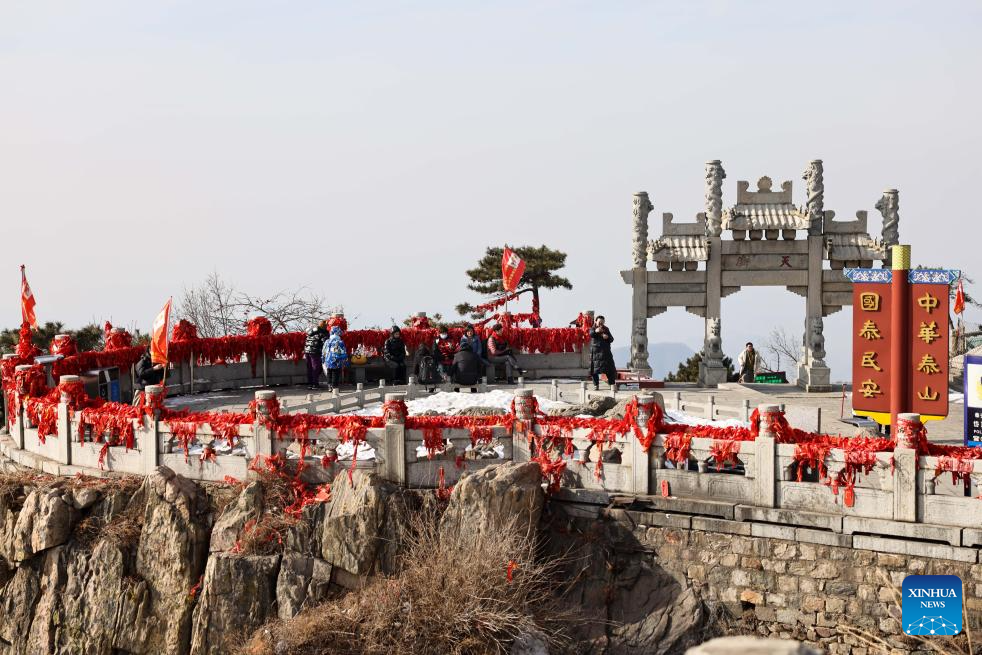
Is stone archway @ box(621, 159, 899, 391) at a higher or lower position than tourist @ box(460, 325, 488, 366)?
higher

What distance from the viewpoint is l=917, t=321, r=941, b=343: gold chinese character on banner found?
44.0ft

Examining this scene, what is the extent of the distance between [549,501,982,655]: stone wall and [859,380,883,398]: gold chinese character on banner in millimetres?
2402

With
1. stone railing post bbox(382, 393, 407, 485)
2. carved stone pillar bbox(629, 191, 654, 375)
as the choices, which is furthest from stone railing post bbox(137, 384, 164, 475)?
carved stone pillar bbox(629, 191, 654, 375)

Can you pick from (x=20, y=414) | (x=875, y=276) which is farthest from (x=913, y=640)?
(x=20, y=414)

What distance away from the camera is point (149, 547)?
13977mm

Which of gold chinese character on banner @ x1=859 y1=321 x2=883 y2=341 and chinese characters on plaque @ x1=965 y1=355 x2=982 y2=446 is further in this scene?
chinese characters on plaque @ x1=965 y1=355 x2=982 y2=446

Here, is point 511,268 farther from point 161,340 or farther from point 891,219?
point 161,340

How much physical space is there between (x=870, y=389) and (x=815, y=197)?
12.5m

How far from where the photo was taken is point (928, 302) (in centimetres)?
1347

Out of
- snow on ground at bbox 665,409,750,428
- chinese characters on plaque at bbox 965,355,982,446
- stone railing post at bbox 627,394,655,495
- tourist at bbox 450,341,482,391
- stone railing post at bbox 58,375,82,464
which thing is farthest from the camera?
tourist at bbox 450,341,482,391

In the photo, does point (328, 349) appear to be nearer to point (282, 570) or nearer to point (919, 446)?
point (282, 570)

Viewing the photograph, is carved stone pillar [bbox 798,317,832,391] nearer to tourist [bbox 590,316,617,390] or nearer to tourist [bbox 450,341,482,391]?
tourist [bbox 590,316,617,390]

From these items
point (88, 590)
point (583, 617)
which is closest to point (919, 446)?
point (583, 617)

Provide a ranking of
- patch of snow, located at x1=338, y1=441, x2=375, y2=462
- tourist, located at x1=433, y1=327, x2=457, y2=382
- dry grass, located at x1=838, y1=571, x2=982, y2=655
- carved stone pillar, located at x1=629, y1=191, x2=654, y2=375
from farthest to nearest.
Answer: carved stone pillar, located at x1=629, y1=191, x2=654, y2=375 → tourist, located at x1=433, y1=327, x2=457, y2=382 → patch of snow, located at x1=338, y1=441, x2=375, y2=462 → dry grass, located at x1=838, y1=571, x2=982, y2=655
